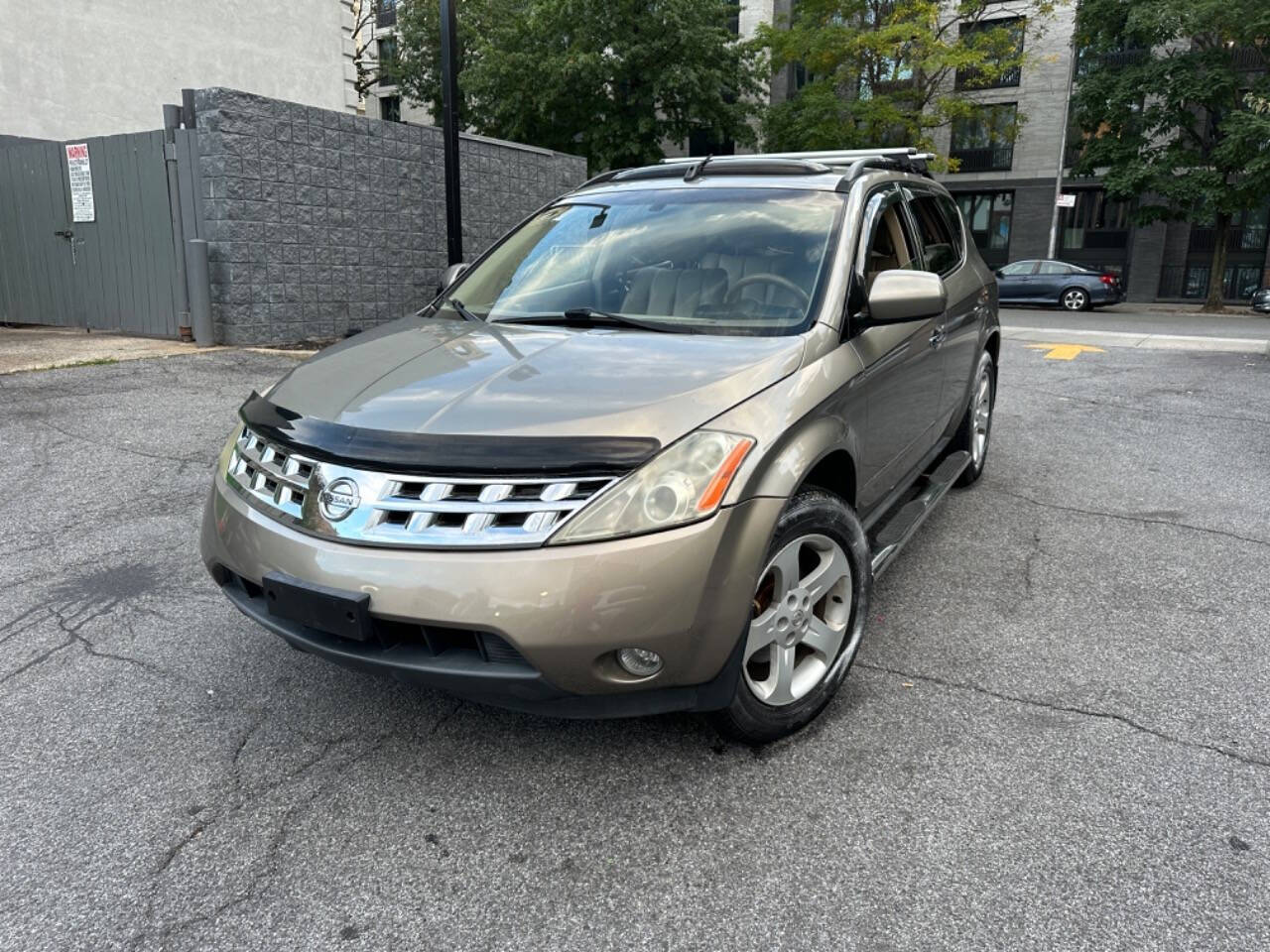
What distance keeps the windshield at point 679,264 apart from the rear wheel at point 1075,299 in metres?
24.7

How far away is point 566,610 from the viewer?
2.22 m

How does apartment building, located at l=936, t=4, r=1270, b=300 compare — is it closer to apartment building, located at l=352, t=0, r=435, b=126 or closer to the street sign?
apartment building, located at l=352, t=0, r=435, b=126

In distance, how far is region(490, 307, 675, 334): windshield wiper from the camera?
10.5ft

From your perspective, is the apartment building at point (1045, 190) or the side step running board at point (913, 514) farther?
A: the apartment building at point (1045, 190)

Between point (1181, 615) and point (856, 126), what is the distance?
3151 centimetres

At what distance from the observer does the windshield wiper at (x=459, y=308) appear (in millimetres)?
3629

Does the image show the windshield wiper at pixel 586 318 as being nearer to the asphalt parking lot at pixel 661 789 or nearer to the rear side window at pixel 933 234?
the asphalt parking lot at pixel 661 789

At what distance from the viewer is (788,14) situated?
33250 mm

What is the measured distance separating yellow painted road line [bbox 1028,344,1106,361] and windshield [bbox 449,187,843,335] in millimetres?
9430

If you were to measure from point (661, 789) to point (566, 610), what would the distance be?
69 centimetres

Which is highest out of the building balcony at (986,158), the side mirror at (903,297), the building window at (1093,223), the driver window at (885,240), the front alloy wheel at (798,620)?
the building balcony at (986,158)

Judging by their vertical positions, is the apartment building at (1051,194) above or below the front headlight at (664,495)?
above

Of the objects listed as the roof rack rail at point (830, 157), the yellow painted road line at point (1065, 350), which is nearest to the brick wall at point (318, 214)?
the roof rack rail at point (830, 157)

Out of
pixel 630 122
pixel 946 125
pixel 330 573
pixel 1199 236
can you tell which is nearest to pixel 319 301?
pixel 330 573
